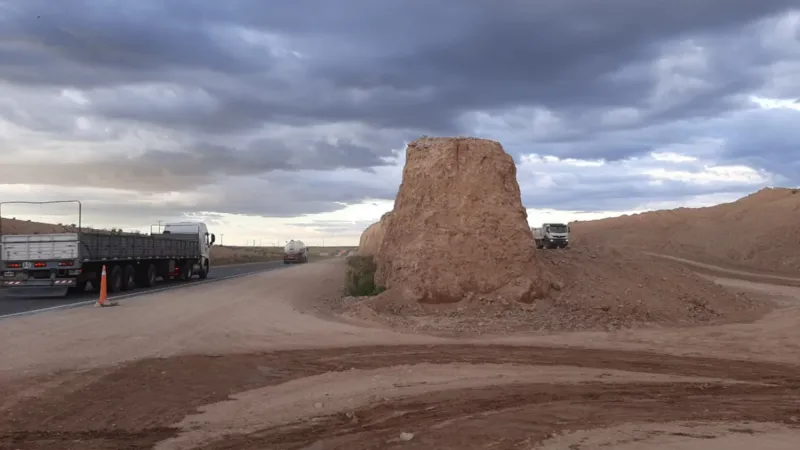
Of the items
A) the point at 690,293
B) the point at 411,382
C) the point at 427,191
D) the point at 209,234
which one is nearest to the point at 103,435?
the point at 411,382

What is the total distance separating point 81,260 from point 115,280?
3.14 metres

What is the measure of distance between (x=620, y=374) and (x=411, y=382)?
10.5 feet

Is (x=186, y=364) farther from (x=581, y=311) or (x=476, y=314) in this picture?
(x=581, y=311)

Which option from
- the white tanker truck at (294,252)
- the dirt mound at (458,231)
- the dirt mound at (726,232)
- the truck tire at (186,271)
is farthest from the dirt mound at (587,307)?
the white tanker truck at (294,252)

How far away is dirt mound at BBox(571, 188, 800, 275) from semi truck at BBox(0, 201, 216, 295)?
4067 centimetres

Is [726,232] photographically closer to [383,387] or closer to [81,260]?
[81,260]

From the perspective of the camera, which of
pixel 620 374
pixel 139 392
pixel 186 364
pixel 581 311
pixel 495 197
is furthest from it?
pixel 495 197

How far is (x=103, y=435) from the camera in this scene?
7.76 m

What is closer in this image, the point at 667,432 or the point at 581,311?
the point at 667,432

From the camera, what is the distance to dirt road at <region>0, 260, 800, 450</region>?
766 centimetres

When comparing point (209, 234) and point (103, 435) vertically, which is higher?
point (209, 234)

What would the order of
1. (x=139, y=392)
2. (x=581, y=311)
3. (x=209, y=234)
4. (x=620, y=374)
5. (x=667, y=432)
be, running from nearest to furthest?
(x=667, y=432) → (x=139, y=392) → (x=620, y=374) → (x=581, y=311) → (x=209, y=234)

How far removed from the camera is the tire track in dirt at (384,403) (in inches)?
302

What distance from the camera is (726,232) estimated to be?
236ft
